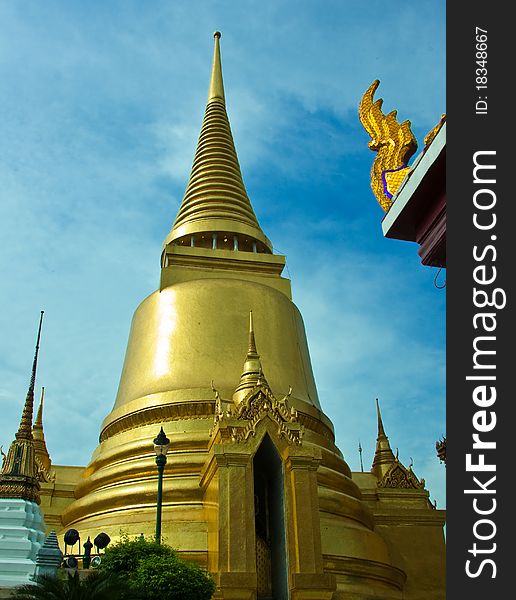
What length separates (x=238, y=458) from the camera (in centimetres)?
1254

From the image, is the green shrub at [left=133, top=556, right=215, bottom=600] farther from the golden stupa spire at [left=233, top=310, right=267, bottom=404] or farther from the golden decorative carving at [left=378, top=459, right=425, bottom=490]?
the golden decorative carving at [left=378, top=459, right=425, bottom=490]

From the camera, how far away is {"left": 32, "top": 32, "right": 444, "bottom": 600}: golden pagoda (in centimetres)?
1224

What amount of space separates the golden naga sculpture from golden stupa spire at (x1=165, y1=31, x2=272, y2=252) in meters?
15.7

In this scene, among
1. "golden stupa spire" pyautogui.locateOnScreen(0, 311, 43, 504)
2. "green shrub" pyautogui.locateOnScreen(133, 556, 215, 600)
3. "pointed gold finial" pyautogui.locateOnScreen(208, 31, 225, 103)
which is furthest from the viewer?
"pointed gold finial" pyautogui.locateOnScreen(208, 31, 225, 103)

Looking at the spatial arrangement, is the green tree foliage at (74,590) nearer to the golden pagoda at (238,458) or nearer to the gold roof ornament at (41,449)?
the golden pagoda at (238,458)

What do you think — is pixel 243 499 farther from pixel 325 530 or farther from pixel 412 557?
pixel 412 557

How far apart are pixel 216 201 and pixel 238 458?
1219 cm

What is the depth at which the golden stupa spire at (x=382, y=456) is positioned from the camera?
19.6 m

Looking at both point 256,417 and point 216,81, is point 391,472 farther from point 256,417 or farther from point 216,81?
point 216,81

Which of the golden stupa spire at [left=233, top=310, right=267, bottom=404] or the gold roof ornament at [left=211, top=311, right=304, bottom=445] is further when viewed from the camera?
the golden stupa spire at [left=233, top=310, right=267, bottom=404]

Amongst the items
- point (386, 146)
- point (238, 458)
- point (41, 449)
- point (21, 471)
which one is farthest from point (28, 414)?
point (386, 146)

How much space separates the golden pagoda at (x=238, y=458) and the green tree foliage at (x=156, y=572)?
2.26 metres

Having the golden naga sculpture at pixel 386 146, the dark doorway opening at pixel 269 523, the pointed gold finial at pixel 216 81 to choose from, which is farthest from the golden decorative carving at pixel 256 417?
the pointed gold finial at pixel 216 81

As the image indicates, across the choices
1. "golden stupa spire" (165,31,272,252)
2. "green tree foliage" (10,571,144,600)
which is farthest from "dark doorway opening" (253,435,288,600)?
"golden stupa spire" (165,31,272,252)
